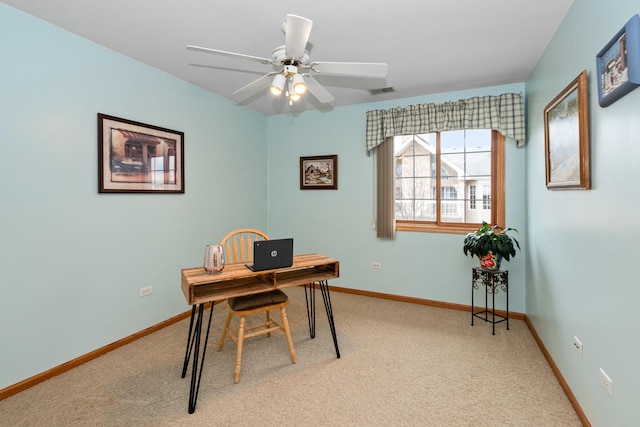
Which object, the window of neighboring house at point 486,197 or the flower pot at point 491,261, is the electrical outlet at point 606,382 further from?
the window of neighboring house at point 486,197

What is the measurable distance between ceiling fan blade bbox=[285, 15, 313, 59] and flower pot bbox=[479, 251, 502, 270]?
2518 millimetres

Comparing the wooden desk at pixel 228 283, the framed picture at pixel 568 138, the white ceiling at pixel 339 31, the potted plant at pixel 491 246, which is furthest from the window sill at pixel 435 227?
the wooden desk at pixel 228 283

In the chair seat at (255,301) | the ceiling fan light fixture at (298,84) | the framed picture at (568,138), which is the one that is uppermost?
the ceiling fan light fixture at (298,84)

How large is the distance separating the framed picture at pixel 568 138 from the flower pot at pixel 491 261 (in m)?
0.89

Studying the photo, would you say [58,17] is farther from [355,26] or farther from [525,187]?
[525,187]

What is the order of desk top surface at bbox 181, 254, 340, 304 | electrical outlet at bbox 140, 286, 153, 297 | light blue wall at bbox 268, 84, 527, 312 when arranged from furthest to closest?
light blue wall at bbox 268, 84, 527, 312, electrical outlet at bbox 140, 286, 153, 297, desk top surface at bbox 181, 254, 340, 304

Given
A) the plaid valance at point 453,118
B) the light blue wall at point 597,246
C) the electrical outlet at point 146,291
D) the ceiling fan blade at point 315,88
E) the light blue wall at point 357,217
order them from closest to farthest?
the light blue wall at point 597,246 < the ceiling fan blade at point 315,88 < the electrical outlet at point 146,291 < the plaid valance at point 453,118 < the light blue wall at point 357,217

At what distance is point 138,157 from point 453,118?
3322 millimetres

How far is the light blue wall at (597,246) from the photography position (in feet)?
4.38

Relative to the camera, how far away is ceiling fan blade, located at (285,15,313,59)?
1513 mm

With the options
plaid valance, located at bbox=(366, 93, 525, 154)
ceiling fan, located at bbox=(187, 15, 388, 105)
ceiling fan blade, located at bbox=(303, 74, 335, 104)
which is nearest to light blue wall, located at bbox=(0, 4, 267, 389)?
ceiling fan, located at bbox=(187, 15, 388, 105)

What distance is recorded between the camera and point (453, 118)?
3.52m

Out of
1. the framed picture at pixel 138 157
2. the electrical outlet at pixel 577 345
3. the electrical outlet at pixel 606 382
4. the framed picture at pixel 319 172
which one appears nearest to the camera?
the electrical outlet at pixel 606 382

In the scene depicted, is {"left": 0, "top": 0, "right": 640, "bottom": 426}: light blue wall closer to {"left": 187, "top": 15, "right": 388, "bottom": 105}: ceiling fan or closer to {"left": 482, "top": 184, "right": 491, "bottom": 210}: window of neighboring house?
{"left": 482, "top": 184, "right": 491, "bottom": 210}: window of neighboring house
